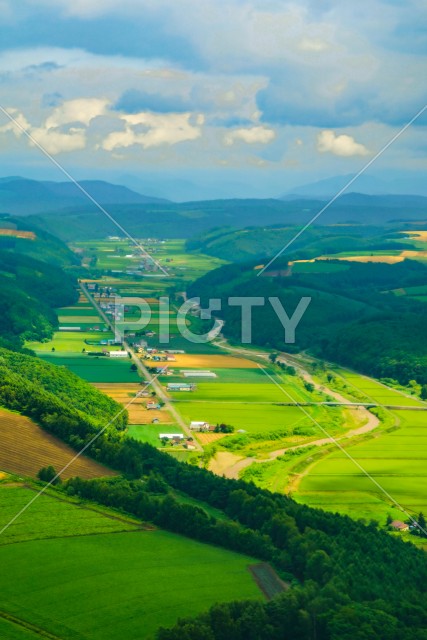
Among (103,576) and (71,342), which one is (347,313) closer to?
(71,342)

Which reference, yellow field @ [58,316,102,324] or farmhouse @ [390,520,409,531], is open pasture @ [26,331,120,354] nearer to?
yellow field @ [58,316,102,324]

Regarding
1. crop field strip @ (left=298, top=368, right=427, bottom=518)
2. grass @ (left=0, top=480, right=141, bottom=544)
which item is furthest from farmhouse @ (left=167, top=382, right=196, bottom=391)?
grass @ (left=0, top=480, right=141, bottom=544)

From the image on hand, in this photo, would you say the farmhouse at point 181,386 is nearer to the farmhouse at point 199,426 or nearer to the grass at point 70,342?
the farmhouse at point 199,426

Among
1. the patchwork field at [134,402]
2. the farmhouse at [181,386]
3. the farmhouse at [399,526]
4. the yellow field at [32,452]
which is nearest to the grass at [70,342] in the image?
the patchwork field at [134,402]

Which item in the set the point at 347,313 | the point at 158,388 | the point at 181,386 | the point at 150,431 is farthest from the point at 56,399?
the point at 347,313

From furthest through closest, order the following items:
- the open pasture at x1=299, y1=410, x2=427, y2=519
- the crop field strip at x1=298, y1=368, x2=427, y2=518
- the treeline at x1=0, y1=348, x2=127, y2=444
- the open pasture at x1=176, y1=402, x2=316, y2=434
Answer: the open pasture at x1=176, y1=402, x2=316, y2=434, the treeline at x1=0, y1=348, x2=127, y2=444, the open pasture at x1=299, y1=410, x2=427, y2=519, the crop field strip at x1=298, y1=368, x2=427, y2=518

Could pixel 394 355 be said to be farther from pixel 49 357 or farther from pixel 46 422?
pixel 46 422
